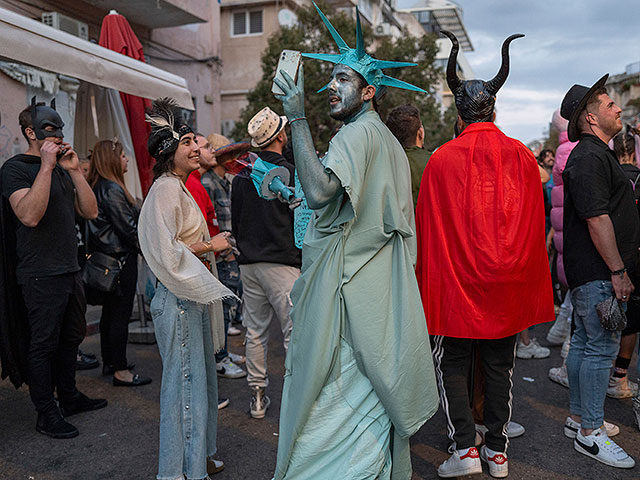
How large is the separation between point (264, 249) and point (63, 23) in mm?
7011

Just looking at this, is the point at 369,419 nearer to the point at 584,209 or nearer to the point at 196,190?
the point at 584,209

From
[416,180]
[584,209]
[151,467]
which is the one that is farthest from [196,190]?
[584,209]

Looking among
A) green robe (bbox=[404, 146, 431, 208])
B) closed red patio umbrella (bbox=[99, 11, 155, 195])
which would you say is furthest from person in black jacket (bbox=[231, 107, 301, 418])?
closed red patio umbrella (bbox=[99, 11, 155, 195])

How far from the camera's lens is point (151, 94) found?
5707mm

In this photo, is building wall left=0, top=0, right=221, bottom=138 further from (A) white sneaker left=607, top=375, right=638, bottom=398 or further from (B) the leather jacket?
(A) white sneaker left=607, top=375, right=638, bottom=398

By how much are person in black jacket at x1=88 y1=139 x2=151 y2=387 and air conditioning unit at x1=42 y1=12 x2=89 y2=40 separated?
5.37m

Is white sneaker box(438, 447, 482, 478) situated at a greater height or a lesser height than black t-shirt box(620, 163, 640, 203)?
lesser

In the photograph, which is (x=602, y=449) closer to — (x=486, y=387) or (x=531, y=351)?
(x=486, y=387)

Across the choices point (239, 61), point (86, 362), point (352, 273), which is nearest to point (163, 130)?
point (352, 273)

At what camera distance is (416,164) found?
4.14m

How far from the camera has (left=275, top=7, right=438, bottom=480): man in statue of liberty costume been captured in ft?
7.09

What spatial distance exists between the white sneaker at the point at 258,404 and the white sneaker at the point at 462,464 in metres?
1.42

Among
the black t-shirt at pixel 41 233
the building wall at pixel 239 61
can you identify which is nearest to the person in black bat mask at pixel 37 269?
the black t-shirt at pixel 41 233

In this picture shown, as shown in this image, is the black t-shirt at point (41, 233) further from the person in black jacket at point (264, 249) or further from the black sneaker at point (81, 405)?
the person in black jacket at point (264, 249)
